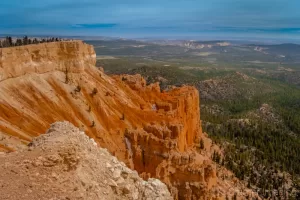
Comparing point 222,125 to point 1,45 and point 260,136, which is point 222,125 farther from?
point 1,45

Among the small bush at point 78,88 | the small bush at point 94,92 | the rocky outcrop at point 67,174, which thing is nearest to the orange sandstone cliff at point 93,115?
the small bush at point 78,88

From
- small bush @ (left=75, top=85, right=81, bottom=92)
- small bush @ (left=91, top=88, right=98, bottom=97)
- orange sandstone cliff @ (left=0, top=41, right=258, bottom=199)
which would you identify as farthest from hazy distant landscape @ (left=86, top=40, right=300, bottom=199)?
small bush @ (left=75, top=85, right=81, bottom=92)

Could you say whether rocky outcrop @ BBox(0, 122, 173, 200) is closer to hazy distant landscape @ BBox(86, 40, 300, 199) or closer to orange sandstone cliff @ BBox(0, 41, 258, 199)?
orange sandstone cliff @ BBox(0, 41, 258, 199)

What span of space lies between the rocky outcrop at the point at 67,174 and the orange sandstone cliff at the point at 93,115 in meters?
15.2

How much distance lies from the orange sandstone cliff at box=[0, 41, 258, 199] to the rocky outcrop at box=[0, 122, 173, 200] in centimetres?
1525

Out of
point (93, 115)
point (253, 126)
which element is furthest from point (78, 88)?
point (253, 126)

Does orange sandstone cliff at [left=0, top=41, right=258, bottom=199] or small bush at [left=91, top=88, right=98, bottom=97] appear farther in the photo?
small bush at [left=91, top=88, right=98, bottom=97]

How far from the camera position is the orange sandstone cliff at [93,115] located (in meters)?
38.5

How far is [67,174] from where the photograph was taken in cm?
1433

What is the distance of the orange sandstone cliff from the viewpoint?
3847 cm

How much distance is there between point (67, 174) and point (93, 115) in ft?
104

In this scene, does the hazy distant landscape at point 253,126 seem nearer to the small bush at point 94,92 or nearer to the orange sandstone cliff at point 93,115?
the orange sandstone cliff at point 93,115

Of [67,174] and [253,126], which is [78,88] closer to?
[67,174]

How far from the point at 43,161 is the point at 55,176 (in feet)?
2.64
